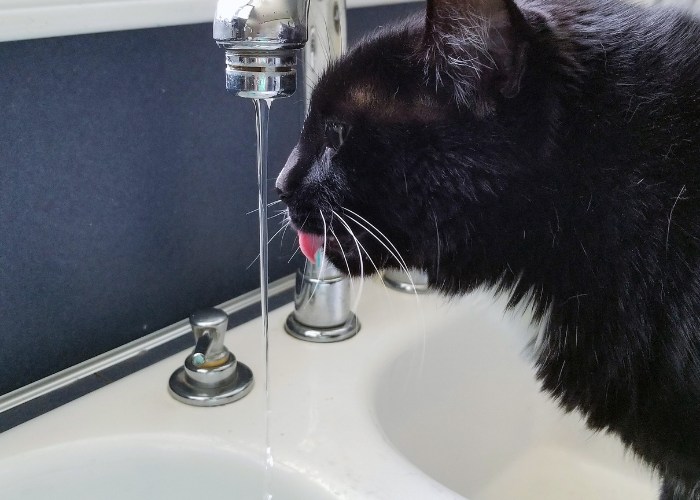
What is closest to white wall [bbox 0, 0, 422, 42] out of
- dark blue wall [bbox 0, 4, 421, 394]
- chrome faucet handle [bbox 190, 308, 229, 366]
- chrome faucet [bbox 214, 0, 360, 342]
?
dark blue wall [bbox 0, 4, 421, 394]

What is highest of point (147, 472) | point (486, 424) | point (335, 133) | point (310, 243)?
point (335, 133)

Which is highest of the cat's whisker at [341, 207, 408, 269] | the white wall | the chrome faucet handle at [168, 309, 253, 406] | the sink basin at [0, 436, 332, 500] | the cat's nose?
the white wall

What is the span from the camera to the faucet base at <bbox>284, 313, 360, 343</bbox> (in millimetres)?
761

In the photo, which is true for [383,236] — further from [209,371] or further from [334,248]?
[209,371]

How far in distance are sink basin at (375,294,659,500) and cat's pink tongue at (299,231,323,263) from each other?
0.54 feet

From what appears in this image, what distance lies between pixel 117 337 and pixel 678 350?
0.53 m

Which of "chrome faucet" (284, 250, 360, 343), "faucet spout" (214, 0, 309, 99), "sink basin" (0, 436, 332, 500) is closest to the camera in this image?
"faucet spout" (214, 0, 309, 99)

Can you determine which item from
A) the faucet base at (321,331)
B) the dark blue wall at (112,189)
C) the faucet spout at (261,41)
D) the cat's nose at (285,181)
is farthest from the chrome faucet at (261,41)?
the faucet base at (321,331)

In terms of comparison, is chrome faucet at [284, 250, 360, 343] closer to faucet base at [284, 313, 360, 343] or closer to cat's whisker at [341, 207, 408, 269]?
faucet base at [284, 313, 360, 343]

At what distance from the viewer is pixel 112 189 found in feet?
2.28

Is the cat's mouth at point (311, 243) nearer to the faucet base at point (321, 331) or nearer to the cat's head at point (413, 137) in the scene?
the cat's head at point (413, 137)

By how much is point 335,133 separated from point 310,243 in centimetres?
11

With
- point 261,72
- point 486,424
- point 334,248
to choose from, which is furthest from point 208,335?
point 486,424

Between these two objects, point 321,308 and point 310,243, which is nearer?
point 310,243
